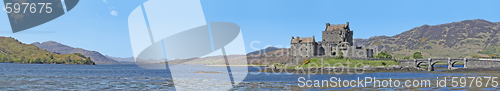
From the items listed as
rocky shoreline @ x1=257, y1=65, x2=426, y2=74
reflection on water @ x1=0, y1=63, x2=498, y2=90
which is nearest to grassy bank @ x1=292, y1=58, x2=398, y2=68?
rocky shoreline @ x1=257, y1=65, x2=426, y2=74

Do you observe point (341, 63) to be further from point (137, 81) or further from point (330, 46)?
point (137, 81)

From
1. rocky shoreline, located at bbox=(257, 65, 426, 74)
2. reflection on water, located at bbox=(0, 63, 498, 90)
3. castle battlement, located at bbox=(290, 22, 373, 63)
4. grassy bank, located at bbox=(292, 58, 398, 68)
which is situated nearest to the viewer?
reflection on water, located at bbox=(0, 63, 498, 90)

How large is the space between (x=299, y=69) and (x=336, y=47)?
22.6m

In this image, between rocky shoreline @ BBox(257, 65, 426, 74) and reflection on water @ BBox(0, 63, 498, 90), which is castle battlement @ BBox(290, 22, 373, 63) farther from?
reflection on water @ BBox(0, 63, 498, 90)

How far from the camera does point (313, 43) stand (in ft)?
368

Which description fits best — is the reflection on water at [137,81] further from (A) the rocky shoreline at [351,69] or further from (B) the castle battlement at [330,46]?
(B) the castle battlement at [330,46]

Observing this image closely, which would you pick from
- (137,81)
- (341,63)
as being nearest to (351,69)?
(341,63)

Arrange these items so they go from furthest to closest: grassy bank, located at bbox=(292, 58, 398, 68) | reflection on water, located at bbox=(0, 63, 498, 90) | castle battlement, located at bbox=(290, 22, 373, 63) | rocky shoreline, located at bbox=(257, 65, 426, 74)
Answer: castle battlement, located at bbox=(290, 22, 373, 63)
grassy bank, located at bbox=(292, 58, 398, 68)
rocky shoreline, located at bbox=(257, 65, 426, 74)
reflection on water, located at bbox=(0, 63, 498, 90)

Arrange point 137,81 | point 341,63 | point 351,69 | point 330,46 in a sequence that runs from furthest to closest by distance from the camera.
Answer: point 330,46 < point 341,63 < point 351,69 < point 137,81

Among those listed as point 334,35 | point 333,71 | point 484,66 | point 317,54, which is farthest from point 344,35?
point 484,66

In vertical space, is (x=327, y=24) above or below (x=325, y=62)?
above

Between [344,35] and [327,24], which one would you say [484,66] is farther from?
[327,24]

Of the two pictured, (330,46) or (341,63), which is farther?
(330,46)

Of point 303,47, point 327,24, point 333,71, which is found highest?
point 327,24
